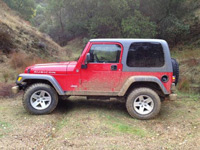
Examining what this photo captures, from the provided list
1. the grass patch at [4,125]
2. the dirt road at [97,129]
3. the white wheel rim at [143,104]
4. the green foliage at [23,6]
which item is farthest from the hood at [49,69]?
the green foliage at [23,6]

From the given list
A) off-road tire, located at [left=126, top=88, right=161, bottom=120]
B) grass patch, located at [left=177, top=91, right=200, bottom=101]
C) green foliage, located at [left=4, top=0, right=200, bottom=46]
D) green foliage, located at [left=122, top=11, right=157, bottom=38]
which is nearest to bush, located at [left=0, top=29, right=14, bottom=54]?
green foliage, located at [left=4, top=0, right=200, bottom=46]

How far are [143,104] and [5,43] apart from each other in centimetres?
1001

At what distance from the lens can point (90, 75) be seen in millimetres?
4660

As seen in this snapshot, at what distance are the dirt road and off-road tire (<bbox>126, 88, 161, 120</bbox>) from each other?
6.4 inches

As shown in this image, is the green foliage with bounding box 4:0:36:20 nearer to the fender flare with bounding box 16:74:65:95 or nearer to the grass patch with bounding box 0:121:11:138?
the fender flare with bounding box 16:74:65:95

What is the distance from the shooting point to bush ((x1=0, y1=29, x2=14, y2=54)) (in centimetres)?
1130

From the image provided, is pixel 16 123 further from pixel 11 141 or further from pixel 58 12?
pixel 58 12

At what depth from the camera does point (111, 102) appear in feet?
19.5

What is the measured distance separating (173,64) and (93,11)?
15.8m

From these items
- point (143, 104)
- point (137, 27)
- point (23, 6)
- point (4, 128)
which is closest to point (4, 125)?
point (4, 128)

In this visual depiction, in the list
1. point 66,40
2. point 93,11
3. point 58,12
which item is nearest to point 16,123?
point 93,11

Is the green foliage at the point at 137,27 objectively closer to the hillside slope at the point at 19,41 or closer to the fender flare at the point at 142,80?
the hillside slope at the point at 19,41

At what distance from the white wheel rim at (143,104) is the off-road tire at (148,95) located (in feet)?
0.18

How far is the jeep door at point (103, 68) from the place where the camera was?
459cm
